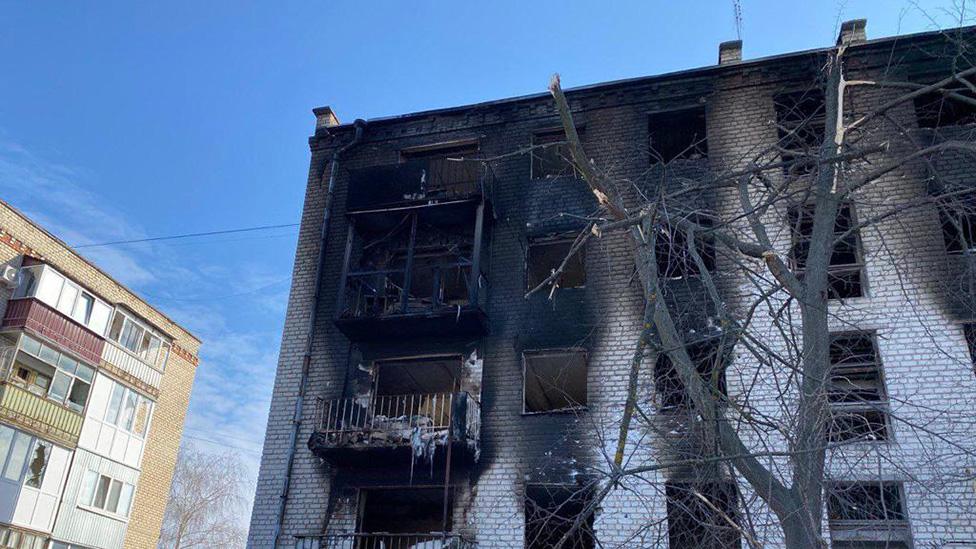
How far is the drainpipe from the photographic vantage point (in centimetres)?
1443

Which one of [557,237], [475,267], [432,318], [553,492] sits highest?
[557,237]

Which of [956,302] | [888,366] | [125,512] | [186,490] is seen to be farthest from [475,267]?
[186,490]

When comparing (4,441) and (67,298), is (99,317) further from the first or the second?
(4,441)

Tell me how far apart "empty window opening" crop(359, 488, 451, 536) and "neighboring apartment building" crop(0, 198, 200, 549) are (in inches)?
511

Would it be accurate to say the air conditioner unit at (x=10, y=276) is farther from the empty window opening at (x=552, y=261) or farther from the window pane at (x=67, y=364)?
the empty window opening at (x=552, y=261)

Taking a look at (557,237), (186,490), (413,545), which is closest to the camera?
(413,545)

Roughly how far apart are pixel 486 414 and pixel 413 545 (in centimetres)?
266

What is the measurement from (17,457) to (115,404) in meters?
4.92

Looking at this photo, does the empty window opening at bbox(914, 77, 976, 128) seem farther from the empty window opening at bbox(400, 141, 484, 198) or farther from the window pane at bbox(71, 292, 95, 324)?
the window pane at bbox(71, 292, 95, 324)

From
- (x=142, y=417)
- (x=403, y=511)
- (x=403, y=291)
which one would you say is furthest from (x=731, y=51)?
(x=142, y=417)

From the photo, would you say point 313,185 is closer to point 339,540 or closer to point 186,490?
point 339,540

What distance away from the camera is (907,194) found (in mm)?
14188

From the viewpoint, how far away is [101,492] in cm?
2570

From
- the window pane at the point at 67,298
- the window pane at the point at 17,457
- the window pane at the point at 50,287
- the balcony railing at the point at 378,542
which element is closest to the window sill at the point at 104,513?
the window pane at the point at 17,457
